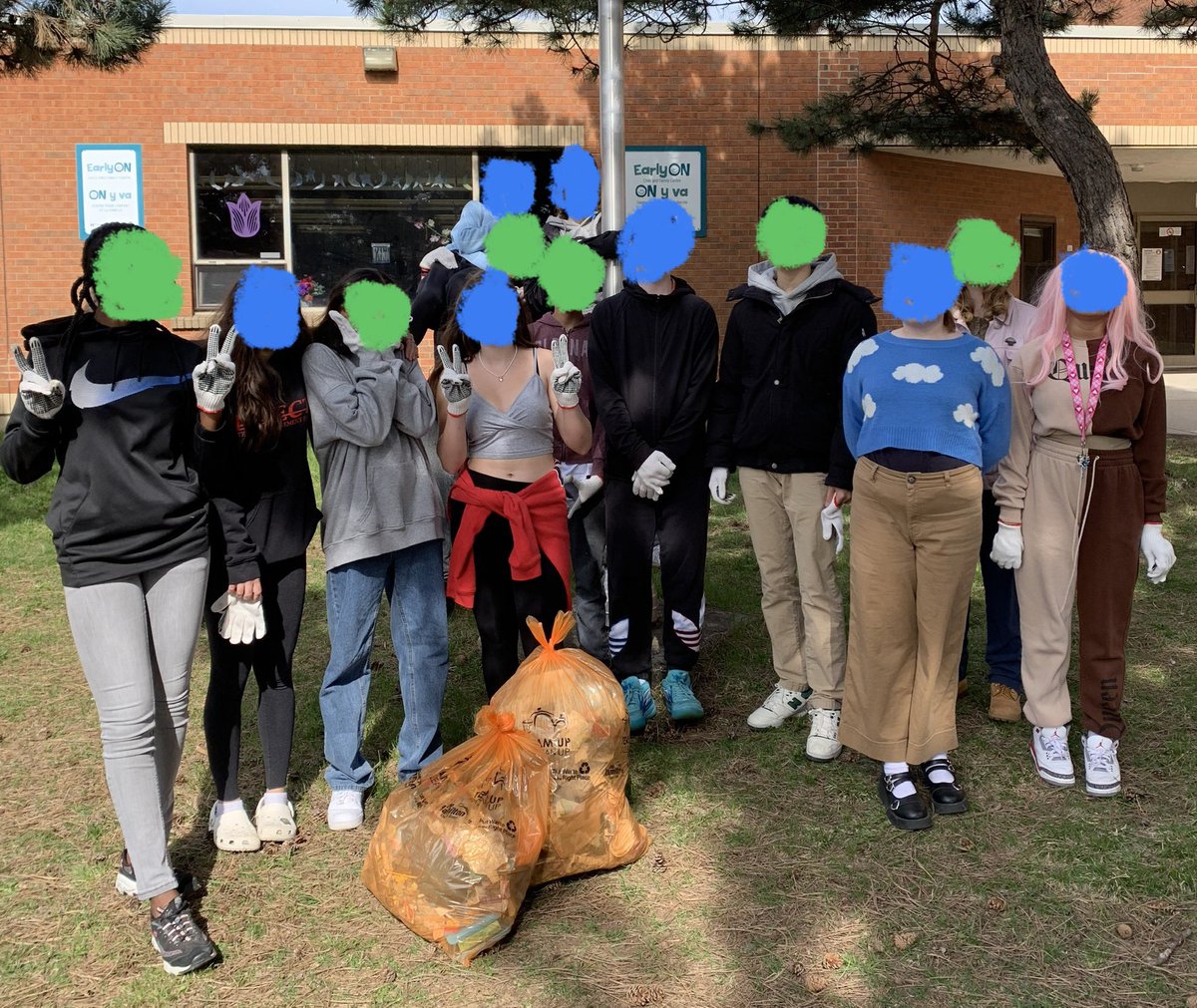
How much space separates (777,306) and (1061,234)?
1452 centimetres

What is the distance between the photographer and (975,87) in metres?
10.2

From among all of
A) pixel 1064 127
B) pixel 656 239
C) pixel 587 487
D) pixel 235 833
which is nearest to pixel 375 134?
pixel 1064 127

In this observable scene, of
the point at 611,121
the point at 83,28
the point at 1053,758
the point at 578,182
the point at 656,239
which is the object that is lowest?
the point at 1053,758

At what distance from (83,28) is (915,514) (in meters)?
6.19

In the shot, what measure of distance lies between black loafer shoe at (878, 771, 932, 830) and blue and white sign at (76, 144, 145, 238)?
1167 centimetres

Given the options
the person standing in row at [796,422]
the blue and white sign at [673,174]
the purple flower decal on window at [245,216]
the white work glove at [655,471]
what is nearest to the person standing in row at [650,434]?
the white work glove at [655,471]

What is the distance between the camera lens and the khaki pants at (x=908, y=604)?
3475 mm

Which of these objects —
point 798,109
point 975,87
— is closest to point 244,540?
point 975,87

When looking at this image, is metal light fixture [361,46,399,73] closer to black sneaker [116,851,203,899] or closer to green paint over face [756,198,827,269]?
green paint over face [756,198,827,269]

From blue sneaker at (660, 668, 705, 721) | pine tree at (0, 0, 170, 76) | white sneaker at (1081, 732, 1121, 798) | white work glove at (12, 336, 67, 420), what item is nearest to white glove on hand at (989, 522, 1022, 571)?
white sneaker at (1081, 732, 1121, 798)

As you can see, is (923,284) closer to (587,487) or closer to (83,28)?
(587,487)

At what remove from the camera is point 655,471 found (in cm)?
398

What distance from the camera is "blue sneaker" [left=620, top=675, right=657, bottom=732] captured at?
4234 millimetres

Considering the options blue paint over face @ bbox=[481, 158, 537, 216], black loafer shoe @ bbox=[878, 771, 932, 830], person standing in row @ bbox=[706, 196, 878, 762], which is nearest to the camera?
black loafer shoe @ bbox=[878, 771, 932, 830]
